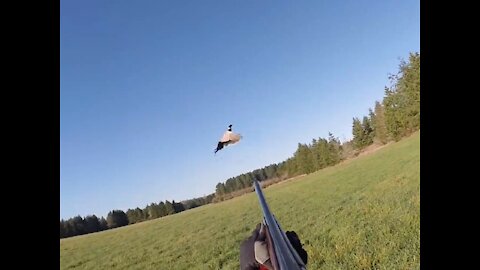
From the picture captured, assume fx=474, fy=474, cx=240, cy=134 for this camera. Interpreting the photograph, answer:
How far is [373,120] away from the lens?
1189 centimetres

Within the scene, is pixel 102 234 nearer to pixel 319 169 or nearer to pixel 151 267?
pixel 151 267

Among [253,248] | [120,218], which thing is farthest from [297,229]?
[253,248]

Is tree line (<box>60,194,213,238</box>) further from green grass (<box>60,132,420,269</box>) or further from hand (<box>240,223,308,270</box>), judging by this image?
hand (<box>240,223,308,270</box>)

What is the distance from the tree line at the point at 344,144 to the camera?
7.14 metres

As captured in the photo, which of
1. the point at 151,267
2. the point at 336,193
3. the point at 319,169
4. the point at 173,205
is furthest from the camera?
the point at 319,169

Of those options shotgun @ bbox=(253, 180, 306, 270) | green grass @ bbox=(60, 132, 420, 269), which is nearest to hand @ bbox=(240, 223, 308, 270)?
shotgun @ bbox=(253, 180, 306, 270)

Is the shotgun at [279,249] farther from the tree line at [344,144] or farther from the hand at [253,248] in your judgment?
the tree line at [344,144]

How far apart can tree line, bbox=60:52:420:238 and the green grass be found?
19 centimetres

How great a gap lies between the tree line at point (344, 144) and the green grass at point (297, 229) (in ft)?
0.62

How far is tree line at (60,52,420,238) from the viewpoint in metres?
7.14

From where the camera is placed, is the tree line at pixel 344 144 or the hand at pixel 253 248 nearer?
the hand at pixel 253 248

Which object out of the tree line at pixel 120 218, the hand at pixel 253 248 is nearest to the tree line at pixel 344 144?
the tree line at pixel 120 218
